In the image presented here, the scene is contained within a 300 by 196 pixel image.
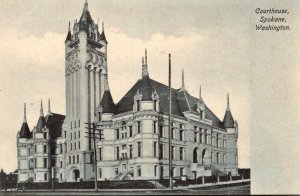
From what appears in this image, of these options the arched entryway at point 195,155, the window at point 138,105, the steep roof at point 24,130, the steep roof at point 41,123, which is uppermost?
the window at point 138,105

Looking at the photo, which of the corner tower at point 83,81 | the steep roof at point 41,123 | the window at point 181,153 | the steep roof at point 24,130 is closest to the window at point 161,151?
the window at point 181,153

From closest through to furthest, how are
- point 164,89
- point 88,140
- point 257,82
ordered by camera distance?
point 257,82 < point 164,89 < point 88,140

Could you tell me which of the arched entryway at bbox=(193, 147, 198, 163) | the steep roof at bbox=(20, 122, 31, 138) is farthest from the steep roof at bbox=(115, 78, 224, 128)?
the steep roof at bbox=(20, 122, 31, 138)

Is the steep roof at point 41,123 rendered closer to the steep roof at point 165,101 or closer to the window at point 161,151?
the steep roof at point 165,101

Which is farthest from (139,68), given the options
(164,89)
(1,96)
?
(1,96)

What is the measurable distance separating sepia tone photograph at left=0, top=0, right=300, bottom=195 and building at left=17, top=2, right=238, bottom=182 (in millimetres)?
48

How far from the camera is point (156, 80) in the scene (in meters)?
9.20

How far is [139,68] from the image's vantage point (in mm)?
8680

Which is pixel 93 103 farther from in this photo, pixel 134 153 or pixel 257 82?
pixel 257 82

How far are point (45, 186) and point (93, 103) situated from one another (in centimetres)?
243

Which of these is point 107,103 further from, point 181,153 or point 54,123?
point 181,153

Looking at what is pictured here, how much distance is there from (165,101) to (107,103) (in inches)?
56.0

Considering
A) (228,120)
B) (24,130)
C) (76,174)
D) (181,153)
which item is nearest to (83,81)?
(24,130)

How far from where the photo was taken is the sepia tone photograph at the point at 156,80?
7.81 meters
